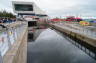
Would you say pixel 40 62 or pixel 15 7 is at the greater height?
pixel 15 7

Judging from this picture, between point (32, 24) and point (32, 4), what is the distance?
24.8 meters

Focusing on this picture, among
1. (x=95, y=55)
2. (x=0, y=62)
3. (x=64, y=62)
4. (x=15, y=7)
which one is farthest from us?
(x=15, y=7)

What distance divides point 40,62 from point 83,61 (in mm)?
4331

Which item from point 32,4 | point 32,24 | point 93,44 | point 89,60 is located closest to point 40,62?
point 89,60

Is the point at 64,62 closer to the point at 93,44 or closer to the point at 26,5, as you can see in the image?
the point at 93,44

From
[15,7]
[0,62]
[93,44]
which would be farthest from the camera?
[15,7]

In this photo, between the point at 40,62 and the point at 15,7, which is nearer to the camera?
the point at 40,62

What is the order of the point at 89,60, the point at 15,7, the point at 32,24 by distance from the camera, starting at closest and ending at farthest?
the point at 89,60, the point at 32,24, the point at 15,7

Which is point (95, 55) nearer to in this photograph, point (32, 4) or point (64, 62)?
point (64, 62)

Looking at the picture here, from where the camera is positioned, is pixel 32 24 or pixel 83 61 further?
pixel 32 24

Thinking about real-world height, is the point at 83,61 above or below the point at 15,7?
below

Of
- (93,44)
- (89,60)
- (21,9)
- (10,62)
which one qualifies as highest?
(21,9)

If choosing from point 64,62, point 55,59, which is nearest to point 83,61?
point 64,62

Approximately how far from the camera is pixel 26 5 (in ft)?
231
